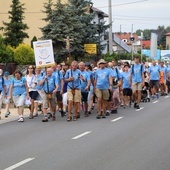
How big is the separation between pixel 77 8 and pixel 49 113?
26.1 metres

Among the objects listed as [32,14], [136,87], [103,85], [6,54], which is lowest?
[136,87]

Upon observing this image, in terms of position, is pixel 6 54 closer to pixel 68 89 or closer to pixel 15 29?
pixel 15 29

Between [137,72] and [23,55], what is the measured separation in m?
22.6

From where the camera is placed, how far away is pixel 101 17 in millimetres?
73812

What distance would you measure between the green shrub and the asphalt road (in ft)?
80.1

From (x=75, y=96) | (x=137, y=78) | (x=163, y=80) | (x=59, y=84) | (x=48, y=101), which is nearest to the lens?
(x=75, y=96)

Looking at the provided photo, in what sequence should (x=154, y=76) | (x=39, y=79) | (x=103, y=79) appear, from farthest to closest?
(x=154, y=76) → (x=103, y=79) → (x=39, y=79)

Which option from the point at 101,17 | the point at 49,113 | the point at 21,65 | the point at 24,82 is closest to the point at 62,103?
the point at 49,113

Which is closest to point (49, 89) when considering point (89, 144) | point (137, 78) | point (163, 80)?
point (137, 78)

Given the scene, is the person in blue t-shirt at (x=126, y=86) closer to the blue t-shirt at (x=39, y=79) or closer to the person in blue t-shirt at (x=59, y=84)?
the person in blue t-shirt at (x=59, y=84)

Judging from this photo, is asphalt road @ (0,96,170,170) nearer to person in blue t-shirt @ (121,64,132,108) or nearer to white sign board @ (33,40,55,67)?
white sign board @ (33,40,55,67)

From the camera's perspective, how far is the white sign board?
17.1 m

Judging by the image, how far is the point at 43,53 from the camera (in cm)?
1731

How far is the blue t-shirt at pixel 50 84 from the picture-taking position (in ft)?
54.2
